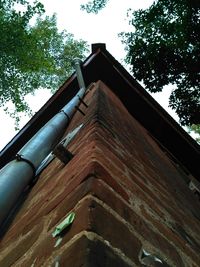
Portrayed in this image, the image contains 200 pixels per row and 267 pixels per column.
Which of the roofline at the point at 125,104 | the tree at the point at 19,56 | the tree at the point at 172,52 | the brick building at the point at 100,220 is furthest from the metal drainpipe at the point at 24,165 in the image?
the tree at the point at 19,56

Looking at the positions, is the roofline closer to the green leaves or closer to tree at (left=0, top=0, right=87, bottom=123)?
the green leaves

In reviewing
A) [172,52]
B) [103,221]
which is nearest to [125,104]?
[172,52]

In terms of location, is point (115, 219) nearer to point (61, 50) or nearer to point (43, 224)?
point (43, 224)

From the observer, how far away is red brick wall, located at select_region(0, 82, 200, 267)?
130cm

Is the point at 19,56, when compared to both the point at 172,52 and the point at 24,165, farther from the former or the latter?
the point at 24,165

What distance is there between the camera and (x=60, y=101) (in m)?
6.06

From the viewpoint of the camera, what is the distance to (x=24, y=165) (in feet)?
8.93

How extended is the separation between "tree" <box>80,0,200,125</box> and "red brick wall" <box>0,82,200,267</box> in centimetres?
531

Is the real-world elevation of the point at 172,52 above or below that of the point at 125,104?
above

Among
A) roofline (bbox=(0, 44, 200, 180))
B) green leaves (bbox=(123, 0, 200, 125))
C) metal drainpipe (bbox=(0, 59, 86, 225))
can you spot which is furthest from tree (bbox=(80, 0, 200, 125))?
metal drainpipe (bbox=(0, 59, 86, 225))

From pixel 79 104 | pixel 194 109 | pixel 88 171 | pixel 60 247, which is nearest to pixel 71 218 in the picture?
pixel 60 247

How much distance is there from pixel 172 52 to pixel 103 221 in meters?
6.56

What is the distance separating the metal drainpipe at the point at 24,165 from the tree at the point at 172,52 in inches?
158

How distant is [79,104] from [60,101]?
1.60m
